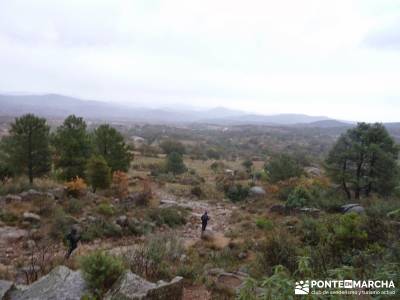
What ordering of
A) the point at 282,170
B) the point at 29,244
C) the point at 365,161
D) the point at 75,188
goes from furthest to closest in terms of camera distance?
the point at 282,170, the point at 365,161, the point at 75,188, the point at 29,244

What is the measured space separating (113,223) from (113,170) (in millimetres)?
9117

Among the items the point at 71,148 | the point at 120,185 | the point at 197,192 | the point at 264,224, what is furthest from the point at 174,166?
the point at 264,224

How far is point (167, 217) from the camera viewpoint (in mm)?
16250

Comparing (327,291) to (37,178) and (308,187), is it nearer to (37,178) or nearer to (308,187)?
(308,187)

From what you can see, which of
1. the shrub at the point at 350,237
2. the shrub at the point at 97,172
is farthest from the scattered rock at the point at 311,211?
the shrub at the point at 97,172

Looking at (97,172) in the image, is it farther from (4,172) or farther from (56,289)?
(56,289)

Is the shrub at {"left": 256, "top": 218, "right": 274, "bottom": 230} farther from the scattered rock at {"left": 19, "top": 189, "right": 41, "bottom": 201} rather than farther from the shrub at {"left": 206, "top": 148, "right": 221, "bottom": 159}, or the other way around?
the shrub at {"left": 206, "top": 148, "right": 221, "bottom": 159}

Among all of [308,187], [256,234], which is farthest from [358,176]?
[256,234]

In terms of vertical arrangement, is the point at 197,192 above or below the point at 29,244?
below

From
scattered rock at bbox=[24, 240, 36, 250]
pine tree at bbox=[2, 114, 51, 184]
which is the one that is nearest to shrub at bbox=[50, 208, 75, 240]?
scattered rock at bbox=[24, 240, 36, 250]

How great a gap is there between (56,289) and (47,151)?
628 inches

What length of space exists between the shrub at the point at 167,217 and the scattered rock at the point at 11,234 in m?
5.73

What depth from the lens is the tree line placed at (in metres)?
18.9

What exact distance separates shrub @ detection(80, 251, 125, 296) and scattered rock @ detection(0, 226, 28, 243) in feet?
23.4
